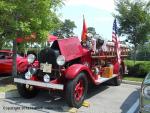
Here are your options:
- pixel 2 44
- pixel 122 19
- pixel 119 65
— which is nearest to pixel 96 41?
pixel 119 65

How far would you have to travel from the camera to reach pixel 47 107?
316 inches

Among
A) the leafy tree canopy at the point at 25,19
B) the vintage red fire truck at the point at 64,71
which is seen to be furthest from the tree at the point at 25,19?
the vintage red fire truck at the point at 64,71

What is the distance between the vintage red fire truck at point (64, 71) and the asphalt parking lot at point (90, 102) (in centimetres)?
33

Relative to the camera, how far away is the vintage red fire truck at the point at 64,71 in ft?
25.7

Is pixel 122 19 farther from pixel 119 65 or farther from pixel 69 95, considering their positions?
pixel 69 95

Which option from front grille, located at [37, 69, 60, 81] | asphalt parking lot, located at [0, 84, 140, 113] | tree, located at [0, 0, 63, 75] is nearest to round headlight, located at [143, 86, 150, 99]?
asphalt parking lot, located at [0, 84, 140, 113]

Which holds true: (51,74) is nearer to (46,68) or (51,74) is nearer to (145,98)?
(46,68)

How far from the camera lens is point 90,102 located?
874 centimetres

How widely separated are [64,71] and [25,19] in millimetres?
3025

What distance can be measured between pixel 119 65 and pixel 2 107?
17.1 ft

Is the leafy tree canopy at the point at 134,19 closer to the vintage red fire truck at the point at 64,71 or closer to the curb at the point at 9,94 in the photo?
the vintage red fire truck at the point at 64,71

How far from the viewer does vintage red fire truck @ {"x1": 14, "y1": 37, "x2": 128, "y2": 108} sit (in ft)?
25.7

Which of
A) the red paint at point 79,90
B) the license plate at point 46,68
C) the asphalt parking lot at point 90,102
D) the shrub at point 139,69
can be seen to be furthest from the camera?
the shrub at point 139,69

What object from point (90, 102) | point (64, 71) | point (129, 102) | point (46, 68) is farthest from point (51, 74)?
point (129, 102)
